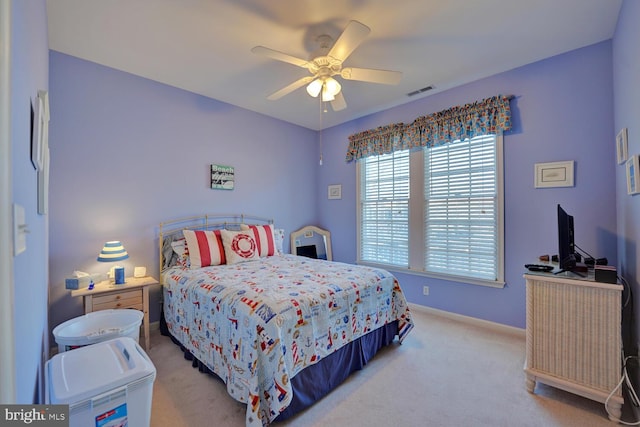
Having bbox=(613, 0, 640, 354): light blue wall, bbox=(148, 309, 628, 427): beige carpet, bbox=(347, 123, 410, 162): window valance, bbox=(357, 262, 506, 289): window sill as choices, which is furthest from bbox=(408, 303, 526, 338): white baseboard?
bbox=(347, 123, 410, 162): window valance

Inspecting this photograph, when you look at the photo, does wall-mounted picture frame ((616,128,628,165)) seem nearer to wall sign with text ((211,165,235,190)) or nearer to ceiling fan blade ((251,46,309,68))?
ceiling fan blade ((251,46,309,68))

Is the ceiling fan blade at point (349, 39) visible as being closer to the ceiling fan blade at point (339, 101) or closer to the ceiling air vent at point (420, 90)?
the ceiling fan blade at point (339, 101)

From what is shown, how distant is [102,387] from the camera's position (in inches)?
46.3

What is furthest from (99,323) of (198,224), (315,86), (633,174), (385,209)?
(633,174)

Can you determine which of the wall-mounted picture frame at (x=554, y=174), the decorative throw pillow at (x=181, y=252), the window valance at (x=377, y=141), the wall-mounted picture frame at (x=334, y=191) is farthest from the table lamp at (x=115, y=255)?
the wall-mounted picture frame at (x=554, y=174)

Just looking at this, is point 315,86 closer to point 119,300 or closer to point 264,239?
point 264,239

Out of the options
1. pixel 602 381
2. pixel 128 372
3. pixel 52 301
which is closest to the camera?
pixel 128 372

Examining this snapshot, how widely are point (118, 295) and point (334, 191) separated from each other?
3243 mm

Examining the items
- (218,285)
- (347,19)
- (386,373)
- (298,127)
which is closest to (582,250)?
(386,373)

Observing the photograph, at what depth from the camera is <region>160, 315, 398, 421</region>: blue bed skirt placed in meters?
1.87

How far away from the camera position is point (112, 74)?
2.88 meters

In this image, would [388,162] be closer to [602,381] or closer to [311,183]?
[311,183]

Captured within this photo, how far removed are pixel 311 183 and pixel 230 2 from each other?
3.17 meters

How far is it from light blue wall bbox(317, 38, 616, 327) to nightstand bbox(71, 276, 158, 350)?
3.23 m
